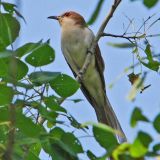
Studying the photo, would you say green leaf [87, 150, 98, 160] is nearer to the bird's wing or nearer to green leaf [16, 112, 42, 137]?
green leaf [16, 112, 42, 137]

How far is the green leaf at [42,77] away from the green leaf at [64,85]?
142 millimetres

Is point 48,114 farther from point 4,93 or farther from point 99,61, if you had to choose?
point 99,61

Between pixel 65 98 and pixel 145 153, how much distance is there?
1047 millimetres

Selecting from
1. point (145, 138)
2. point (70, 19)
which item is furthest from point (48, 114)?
point (70, 19)

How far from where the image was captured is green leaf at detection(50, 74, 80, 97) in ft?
6.95

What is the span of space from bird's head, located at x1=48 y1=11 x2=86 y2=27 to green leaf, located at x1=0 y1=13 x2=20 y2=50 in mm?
4276

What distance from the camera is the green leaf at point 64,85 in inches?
83.4

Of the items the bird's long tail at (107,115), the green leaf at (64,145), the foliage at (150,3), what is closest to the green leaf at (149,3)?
the foliage at (150,3)

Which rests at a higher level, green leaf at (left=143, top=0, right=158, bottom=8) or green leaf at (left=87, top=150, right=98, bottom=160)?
green leaf at (left=143, top=0, right=158, bottom=8)

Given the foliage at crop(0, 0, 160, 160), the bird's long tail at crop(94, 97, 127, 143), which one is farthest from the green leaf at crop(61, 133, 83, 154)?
the bird's long tail at crop(94, 97, 127, 143)

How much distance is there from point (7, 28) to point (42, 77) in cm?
27

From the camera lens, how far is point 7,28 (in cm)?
199

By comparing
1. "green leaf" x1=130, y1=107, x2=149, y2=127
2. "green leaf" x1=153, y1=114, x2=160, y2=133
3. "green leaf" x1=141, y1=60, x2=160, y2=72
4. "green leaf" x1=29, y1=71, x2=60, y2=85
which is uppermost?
"green leaf" x1=130, y1=107, x2=149, y2=127

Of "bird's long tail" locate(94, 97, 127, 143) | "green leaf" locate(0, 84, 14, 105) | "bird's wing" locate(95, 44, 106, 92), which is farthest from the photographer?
"bird's wing" locate(95, 44, 106, 92)
